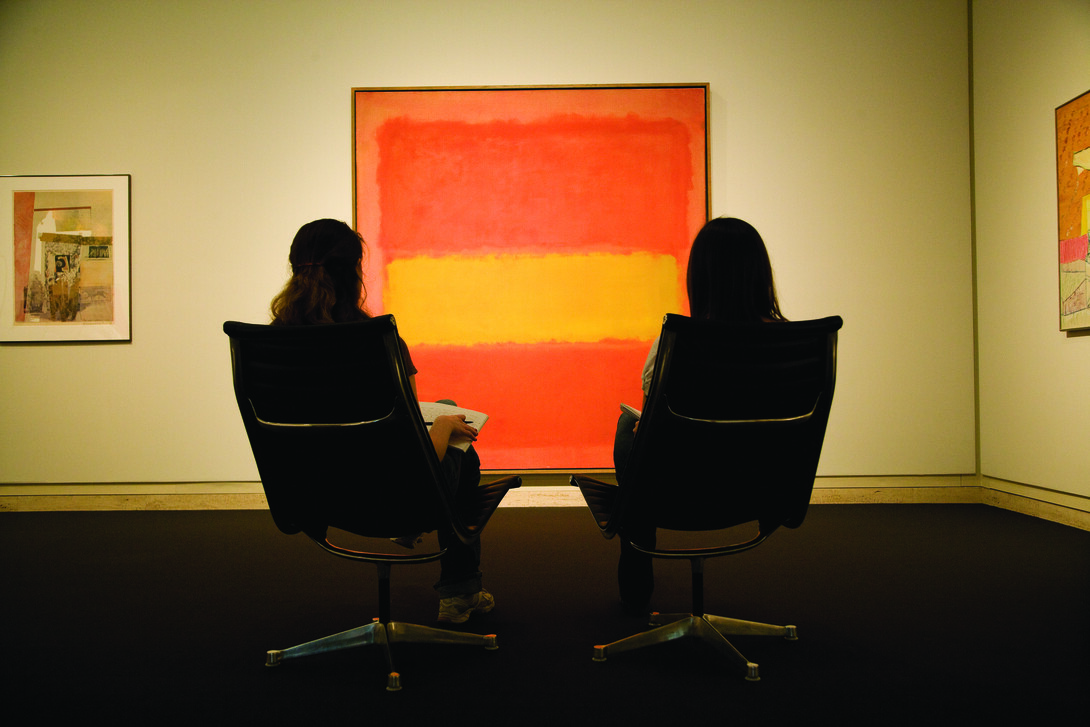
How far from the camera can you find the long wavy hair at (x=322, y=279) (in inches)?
54.4

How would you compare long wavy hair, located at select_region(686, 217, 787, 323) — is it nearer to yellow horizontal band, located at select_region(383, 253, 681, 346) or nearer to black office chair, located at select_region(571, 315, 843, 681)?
black office chair, located at select_region(571, 315, 843, 681)

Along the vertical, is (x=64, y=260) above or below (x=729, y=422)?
above

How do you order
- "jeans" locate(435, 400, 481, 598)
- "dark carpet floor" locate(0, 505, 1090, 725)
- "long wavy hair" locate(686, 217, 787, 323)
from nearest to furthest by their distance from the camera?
"dark carpet floor" locate(0, 505, 1090, 725)
"long wavy hair" locate(686, 217, 787, 323)
"jeans" locate(435, 400, 481, 598)

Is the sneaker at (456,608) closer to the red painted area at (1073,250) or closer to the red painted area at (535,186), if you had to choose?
the red painted area at (535,186)

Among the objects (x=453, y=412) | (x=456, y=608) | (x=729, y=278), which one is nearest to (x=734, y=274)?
(x=729, y=278)

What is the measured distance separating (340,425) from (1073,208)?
3.37m

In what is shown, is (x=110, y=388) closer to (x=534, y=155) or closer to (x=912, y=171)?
(x=534, y=155)

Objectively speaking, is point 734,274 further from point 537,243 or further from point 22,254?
point 22,254

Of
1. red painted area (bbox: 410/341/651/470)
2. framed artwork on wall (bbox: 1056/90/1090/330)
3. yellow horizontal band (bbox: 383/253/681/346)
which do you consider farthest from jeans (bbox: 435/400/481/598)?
framed artwork on wall (bbox: 1056/90/1090/330)

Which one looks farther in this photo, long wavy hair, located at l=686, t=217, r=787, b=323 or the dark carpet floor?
long wavy hair, located at l=686, t=217, r=787, b=323

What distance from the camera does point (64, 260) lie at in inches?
137

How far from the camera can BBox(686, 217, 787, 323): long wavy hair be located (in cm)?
136

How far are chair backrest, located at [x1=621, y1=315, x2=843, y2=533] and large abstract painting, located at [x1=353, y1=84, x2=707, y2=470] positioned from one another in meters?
2.16

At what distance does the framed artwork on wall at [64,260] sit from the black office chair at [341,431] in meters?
2.95
